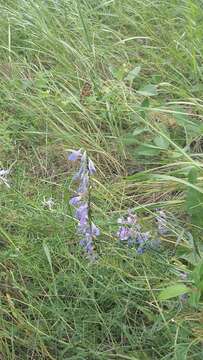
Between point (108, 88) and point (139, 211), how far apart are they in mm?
634

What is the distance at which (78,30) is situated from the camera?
2.83 metres

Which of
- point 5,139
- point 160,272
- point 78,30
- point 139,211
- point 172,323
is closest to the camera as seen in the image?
point 172,323

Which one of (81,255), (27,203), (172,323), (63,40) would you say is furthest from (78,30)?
(172,323)

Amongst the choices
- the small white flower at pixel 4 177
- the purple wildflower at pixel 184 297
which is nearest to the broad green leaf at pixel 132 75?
the small white flower at pixel 4 177

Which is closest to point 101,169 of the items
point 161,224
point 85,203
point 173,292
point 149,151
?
point 149,151

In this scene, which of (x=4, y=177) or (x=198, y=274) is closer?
(x=198, y=274)

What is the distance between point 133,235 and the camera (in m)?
1.73

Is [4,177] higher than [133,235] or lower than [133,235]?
lower

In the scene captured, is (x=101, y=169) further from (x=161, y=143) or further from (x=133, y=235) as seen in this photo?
(x=133, y=235)

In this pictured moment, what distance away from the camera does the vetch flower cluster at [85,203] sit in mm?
1591

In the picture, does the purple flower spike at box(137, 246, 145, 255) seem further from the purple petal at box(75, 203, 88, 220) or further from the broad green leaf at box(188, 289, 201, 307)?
the broad green leaf at box(188, 289, 201, 307)

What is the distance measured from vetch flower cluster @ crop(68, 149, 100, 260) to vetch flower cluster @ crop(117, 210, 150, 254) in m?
0.08

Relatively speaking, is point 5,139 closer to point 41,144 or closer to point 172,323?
point 41,144

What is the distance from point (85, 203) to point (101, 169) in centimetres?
64
